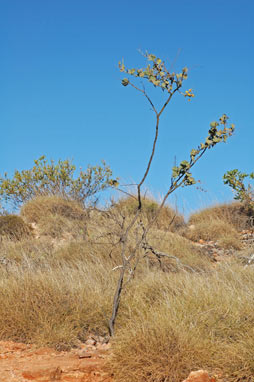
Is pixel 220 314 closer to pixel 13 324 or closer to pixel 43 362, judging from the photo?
pixel 43 362

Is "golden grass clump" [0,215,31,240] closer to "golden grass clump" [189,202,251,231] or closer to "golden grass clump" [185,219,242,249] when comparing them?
"golden grass clump" [185,219,242,249]

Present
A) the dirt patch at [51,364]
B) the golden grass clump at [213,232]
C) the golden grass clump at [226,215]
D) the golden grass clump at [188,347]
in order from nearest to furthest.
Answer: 1. the golden grass clump at [188,347]
2. the dirt patch at [51,364]
3. the golden grass clump at [213,232]
4. the golden grass clump at [226,215]

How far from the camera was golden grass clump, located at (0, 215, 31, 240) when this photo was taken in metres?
13.1

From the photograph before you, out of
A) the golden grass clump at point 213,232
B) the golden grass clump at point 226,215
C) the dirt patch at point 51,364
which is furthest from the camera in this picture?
the golden grass clump at point 226,215

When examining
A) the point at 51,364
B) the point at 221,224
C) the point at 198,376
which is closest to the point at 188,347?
the point at 198,376

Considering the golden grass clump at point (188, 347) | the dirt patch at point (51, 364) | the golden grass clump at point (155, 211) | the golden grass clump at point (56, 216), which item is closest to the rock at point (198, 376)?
the golden grass clump at point (188, 347)

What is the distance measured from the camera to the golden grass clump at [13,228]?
13054 mm

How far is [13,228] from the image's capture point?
44.1 feet

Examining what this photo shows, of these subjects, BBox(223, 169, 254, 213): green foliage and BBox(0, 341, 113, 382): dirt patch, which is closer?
BBox(0, 341, 113, 382): dirt patch

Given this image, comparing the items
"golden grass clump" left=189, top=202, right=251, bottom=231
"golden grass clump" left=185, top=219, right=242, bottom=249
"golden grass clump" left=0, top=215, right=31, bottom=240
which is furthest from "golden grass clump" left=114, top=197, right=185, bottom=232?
"golden grass clump" left=0, top=215, right=31, bottom=240

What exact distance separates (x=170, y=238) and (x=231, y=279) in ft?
16.0

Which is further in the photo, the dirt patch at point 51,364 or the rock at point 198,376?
the dirt patch at point 51,364

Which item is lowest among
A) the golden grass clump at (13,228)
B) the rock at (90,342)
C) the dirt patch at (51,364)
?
the dirt patch at (51,364)

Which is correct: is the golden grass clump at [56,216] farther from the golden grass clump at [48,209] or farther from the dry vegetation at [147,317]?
the dry vegetation at [147,317]
